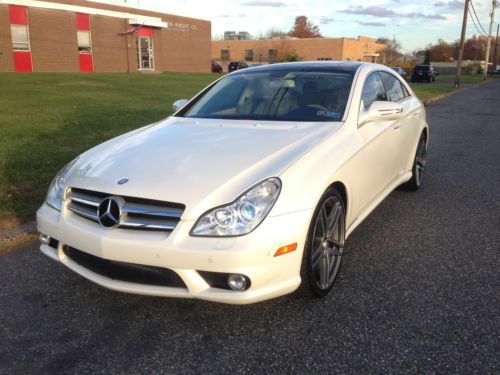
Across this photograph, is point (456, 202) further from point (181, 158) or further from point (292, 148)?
point (181, 158)

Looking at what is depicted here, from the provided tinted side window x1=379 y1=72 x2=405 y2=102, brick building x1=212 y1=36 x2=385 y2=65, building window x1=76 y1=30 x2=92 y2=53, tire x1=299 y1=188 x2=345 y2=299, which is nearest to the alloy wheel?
tire x1=299 y1=188 x2=345 y2=299

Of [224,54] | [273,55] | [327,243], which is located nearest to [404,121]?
[327,243]

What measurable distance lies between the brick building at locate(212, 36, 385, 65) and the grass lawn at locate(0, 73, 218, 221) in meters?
51.2

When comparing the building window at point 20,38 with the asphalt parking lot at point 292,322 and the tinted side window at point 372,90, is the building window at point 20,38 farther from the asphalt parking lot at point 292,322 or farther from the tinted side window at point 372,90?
the tinted side window at point 372,90

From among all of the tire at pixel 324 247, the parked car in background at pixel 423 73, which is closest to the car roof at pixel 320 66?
the tire at pixel 324 247

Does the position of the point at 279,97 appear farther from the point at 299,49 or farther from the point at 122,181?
the point at 299,49

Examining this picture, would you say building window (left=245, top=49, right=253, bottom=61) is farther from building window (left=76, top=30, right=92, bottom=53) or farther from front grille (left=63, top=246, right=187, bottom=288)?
front grille (left=63, top=246, right=187, bottom=288)

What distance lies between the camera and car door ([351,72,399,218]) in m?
3.65

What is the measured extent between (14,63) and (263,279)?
97.9ft

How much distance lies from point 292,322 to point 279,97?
80.4 inches

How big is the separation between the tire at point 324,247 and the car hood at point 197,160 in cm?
40

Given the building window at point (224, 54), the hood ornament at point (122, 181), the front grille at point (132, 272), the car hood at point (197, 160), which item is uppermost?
the building window at point (224, 54)

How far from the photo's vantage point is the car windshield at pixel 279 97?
391 cm

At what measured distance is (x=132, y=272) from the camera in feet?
9.00
